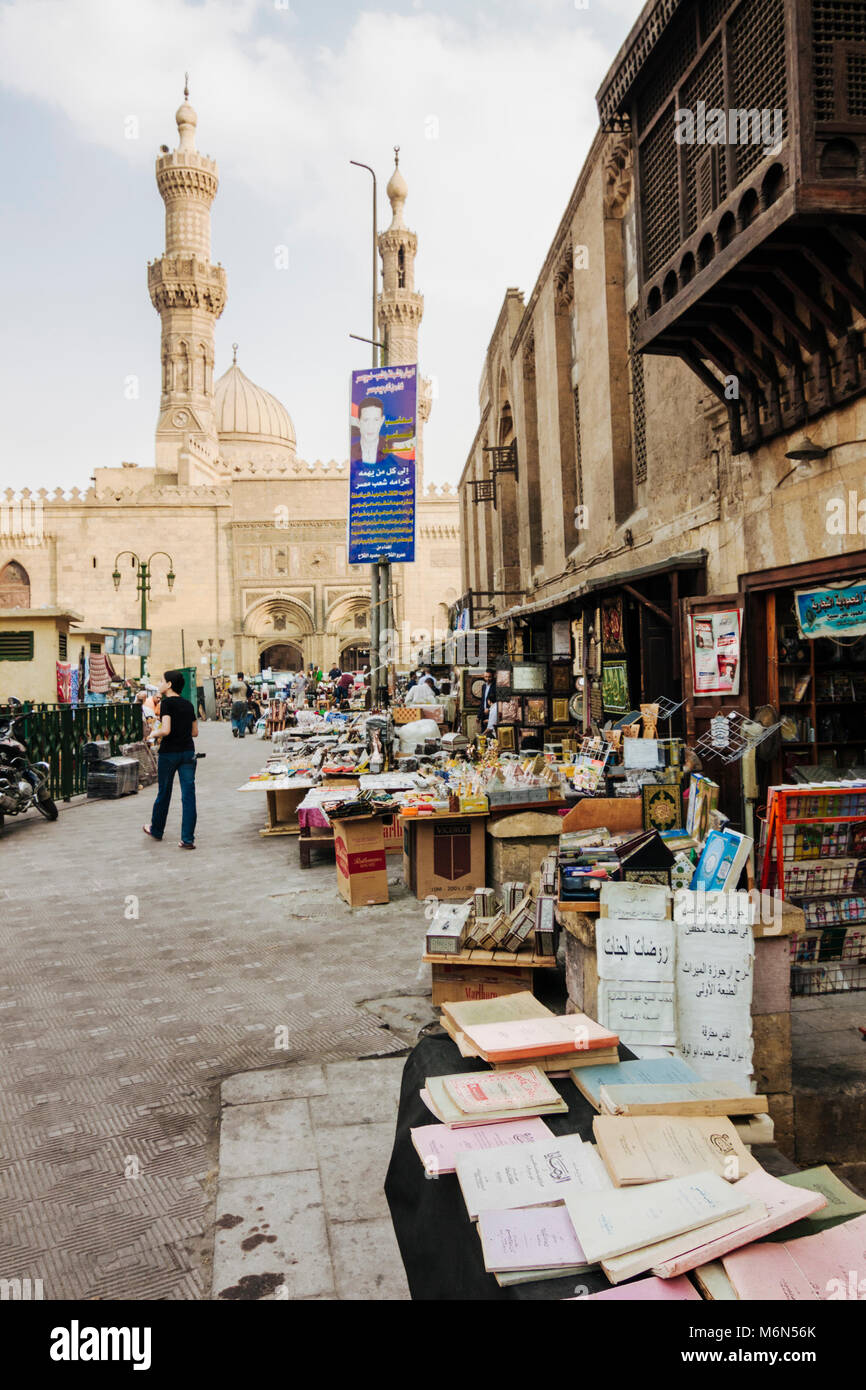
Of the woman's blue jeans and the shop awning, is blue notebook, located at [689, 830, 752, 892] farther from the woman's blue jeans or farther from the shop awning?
the woman's blue jeans

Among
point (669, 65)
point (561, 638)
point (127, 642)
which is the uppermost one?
point (669, 65)

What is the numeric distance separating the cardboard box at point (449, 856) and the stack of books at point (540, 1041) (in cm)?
402

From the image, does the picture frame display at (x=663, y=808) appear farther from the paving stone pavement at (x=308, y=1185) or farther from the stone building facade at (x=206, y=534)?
the stone building facade at (x=206, y=534)

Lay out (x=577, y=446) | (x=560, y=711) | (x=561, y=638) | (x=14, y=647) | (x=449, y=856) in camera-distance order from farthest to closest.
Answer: (x=14, y=647), (x=577, y=446), (x=561, y=638), (x=560, y=711), (x=449, y=856)

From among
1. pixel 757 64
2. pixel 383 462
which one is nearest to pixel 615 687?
pixel 383 462

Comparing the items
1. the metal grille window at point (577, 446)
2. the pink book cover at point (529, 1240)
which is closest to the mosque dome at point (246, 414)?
the metal grille window at point (577, 446)

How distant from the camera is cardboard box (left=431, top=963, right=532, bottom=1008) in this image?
4.70 m

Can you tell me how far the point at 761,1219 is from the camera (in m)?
1.73

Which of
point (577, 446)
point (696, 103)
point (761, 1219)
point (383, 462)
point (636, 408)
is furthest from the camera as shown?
point (577, 446)

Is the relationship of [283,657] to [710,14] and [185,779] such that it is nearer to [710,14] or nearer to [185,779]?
[185,779]

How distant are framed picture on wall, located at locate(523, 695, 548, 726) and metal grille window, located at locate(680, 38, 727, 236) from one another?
22.8ft

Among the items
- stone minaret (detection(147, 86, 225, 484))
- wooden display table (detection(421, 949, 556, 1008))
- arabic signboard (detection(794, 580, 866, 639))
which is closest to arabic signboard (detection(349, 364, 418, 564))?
arabic signboard (detection(794, 580, 866, 639))

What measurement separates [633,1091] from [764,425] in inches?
237

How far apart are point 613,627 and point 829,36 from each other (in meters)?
5.81
